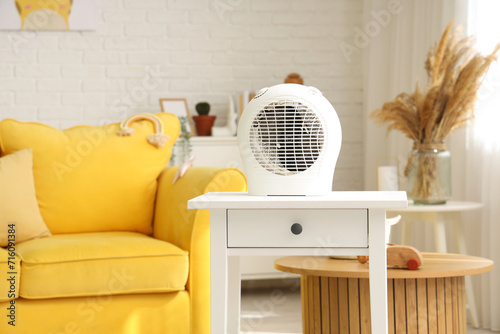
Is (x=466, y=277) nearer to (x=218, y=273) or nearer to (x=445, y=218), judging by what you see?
(x=445, y=218)

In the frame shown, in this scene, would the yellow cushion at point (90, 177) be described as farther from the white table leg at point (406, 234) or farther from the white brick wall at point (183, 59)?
the white table leg at point (406, 234)

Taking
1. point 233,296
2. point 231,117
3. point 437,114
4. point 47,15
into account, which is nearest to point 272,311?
point 231,117

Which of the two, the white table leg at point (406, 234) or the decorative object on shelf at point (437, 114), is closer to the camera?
the decorative object on shelf at point (437, 114)

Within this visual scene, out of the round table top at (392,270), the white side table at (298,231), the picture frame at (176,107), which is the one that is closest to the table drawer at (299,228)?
the white side table at (298,231)

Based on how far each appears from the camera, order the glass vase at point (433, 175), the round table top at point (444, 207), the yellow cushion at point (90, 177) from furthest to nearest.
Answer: the glass vase at point (433, 175)
the round table top at point (444, 207)
the yellow cushion at point (90, 177)

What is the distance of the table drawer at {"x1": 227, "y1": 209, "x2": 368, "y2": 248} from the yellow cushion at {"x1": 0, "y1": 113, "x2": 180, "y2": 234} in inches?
46.2

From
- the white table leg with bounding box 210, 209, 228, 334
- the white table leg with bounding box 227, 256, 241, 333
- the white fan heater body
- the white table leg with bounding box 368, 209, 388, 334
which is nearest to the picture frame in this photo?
the white table leg with bounding box 227, 256, 241, 333

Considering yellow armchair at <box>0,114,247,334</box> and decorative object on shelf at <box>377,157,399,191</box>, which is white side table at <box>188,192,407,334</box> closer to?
yellow armchair at <box>0,114,247,334</box>

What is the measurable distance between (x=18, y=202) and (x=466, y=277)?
1856 millimetres

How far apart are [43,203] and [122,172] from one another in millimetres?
329

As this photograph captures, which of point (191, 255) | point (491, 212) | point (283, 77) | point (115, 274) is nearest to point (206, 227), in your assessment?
point (191, 255)

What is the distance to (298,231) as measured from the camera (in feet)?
4.59

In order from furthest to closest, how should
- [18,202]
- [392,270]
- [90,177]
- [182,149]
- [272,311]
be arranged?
[182,149]
[272,311]
[90,177]
[18,202]
[392,270]

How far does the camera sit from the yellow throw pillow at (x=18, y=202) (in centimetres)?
223
